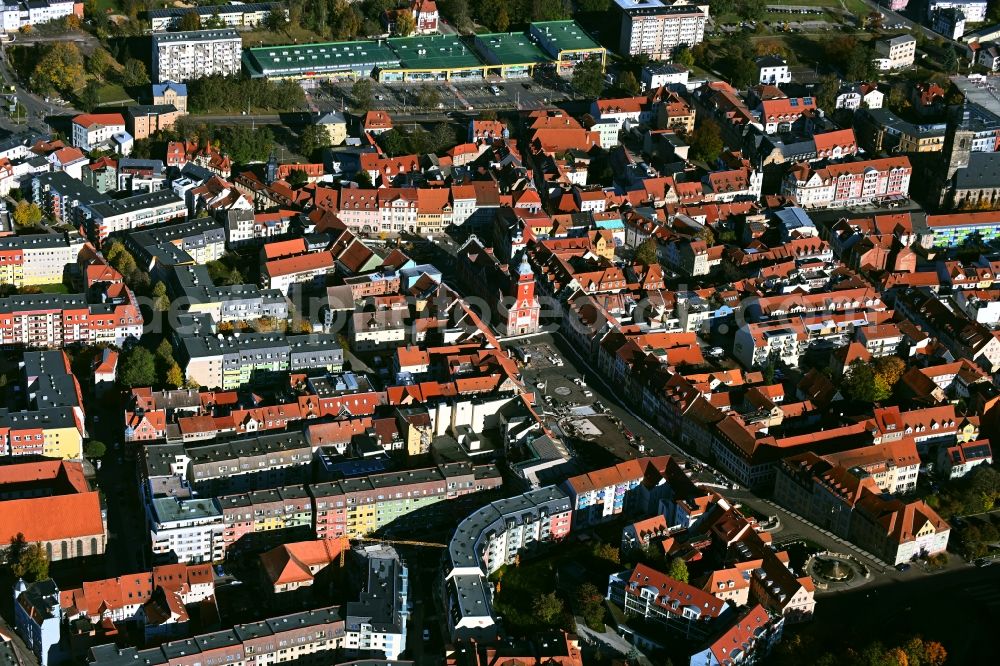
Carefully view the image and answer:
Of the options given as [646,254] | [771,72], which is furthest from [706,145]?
[646,254]

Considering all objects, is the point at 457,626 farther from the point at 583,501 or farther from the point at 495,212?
the point at 495,212

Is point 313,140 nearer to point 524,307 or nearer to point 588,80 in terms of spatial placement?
point 588,80

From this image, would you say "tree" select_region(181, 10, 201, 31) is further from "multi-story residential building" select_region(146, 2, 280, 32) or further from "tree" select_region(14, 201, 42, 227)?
"tree" select_region(14, 201, 42, 227)

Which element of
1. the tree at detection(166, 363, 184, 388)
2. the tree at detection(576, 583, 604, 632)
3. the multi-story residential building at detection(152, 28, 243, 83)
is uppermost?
the multi-story residential building at detection(152, 28, 243, 83)

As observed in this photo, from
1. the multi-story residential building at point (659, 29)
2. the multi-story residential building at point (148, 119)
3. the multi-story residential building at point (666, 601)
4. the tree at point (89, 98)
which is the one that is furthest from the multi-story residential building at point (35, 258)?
the multi-story residential building at point (659, 29)

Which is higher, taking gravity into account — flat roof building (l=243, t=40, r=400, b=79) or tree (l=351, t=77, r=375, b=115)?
flat roof building (l=243, t=40, r=400, b=79)

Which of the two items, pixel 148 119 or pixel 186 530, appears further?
pixel 148 119

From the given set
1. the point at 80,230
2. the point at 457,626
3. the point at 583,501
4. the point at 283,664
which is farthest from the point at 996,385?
the point at 80,230

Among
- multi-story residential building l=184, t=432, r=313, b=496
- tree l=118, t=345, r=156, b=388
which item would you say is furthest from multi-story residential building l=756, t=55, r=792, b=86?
multi-story residential building l=184, t=432, r=313, b=496
